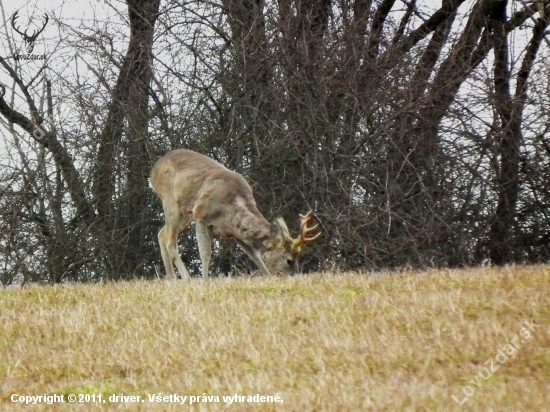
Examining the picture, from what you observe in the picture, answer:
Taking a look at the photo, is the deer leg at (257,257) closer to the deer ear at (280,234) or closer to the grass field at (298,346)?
the deer ear at (280,234)

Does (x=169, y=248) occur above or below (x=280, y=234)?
below

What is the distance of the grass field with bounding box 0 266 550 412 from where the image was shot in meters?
6.47

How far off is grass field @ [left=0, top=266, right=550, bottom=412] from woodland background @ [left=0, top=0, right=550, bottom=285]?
6.74m

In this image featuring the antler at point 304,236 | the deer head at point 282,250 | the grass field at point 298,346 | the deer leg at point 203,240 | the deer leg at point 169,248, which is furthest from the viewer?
the deer leg at point 169,248

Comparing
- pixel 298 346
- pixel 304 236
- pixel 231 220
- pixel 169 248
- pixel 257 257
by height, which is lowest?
pixel 298 346

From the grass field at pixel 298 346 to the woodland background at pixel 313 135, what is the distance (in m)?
6.74

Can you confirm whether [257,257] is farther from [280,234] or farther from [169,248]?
[169,248]

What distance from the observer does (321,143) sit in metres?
17.4

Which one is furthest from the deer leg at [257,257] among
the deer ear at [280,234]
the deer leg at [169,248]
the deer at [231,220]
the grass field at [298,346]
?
the grass field at [298,346]

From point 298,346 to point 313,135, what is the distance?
1009cm

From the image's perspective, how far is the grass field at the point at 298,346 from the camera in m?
6.47

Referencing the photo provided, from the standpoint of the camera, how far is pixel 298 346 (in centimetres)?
764

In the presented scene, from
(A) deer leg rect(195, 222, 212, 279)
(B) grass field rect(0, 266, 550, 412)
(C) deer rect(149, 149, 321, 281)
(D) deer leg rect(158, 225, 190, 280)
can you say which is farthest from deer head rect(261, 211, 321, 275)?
(B) grass field rect(0, 266, 550, 412)

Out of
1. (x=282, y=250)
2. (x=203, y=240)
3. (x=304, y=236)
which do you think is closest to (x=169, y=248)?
Answer: (x=203, y=240)
